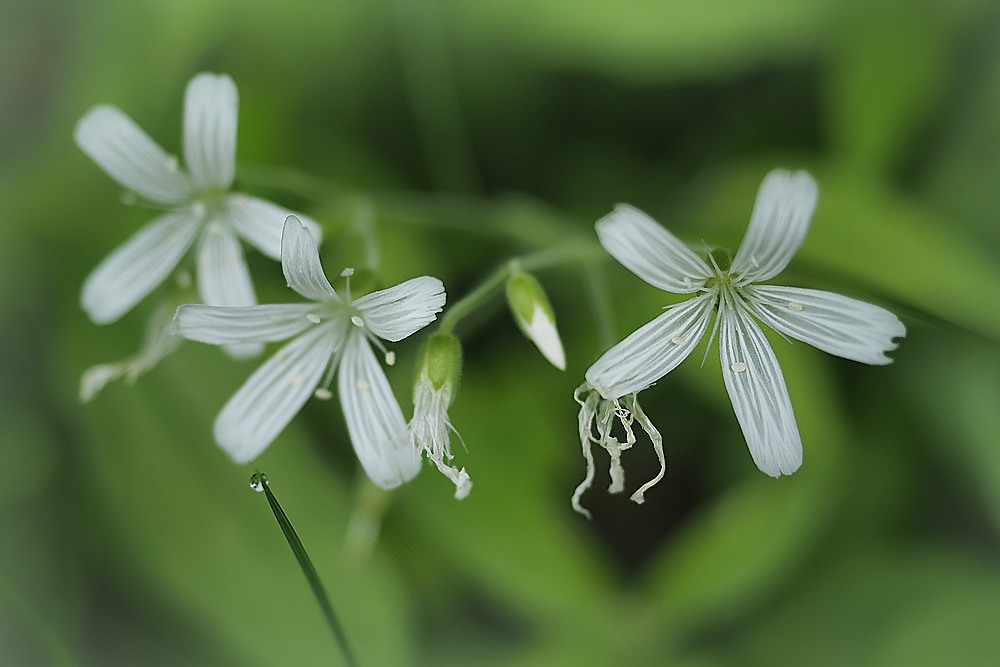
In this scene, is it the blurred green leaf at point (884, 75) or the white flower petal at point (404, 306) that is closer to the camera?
the white flower petal at point (404, 306)

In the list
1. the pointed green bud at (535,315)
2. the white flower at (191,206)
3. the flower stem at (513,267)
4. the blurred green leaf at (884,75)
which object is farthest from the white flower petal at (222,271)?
the blurred green leaf at (884,75)

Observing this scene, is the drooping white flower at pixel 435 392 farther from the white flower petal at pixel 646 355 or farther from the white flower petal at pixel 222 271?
the white flower petal at pixel 222 271

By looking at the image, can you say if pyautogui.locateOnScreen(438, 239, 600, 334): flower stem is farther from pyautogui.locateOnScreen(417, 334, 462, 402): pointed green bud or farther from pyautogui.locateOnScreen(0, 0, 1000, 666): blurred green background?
pyautogui.locateOnScreen(0, 0, 1000, 666): blurred green background

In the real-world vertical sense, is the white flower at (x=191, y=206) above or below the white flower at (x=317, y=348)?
above

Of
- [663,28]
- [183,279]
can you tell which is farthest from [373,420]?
[663,28]

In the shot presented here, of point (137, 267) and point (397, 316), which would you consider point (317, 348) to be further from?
point (137, 267)

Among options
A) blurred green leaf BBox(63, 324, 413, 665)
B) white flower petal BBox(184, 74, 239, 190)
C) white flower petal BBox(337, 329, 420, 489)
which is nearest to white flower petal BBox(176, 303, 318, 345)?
white flower petal BBox(337, 329, 420, 489)
